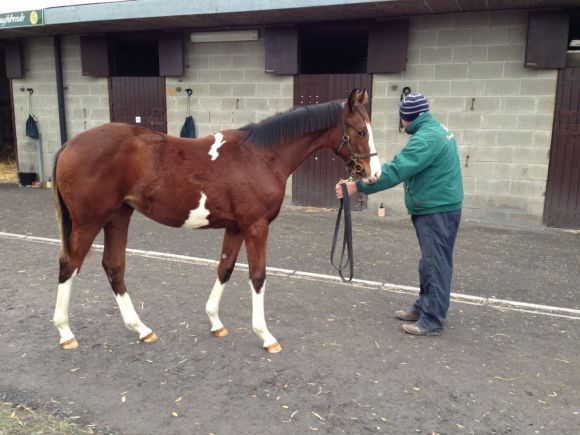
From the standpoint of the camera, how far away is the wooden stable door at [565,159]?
23.5 feet

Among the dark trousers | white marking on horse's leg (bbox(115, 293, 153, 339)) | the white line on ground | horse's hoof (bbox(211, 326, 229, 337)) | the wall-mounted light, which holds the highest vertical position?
the wall-mounted light

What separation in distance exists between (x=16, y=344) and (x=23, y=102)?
936 centimetres

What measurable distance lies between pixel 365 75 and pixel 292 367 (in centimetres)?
632

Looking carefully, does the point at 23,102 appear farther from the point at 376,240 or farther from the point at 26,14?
the point at 376,240

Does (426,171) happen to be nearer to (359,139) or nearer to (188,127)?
(359,139)

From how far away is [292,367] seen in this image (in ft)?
10.4

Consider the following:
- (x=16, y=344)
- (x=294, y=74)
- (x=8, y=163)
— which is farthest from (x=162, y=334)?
(x=8, y=163)

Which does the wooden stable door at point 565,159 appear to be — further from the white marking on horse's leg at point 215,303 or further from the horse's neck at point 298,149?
the white marking on horse's leg at point 215,303

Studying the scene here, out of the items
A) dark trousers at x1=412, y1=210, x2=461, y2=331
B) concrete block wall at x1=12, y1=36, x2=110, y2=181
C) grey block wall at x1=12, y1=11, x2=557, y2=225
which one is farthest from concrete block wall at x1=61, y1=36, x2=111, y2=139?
dark trousers at x1=412, y1=210, x2=461, y2=331

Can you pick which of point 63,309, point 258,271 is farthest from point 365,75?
point 63,309

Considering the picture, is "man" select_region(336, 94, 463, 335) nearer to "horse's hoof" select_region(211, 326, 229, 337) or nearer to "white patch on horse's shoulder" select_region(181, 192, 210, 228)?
"white patch on horse's shoulder" select_region(181, 192, 210, 228)

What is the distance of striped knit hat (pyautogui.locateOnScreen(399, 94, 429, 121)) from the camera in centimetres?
353

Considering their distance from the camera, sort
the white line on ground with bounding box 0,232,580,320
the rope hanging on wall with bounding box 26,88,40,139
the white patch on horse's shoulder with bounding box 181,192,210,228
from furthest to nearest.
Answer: the rope hanging on wall with bounding box 26,88,40,139 < the white line on ground with bounding box 0,232,580,320 < the white patch on horse's shoulder with bounding box 181,192,210,228

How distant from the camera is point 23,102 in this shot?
432 inches
